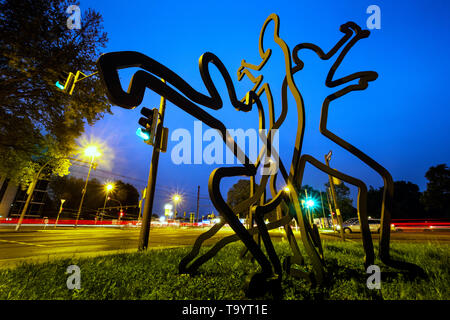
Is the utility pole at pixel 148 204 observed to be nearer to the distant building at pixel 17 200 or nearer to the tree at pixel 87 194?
the distant building at pixel 17 200

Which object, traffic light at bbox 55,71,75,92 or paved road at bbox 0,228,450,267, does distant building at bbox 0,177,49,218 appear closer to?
paved road at bbox 0,228,450,267

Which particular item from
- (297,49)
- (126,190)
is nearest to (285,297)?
(297,49)

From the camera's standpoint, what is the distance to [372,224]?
65.2ft

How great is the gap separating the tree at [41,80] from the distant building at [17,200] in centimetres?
3294

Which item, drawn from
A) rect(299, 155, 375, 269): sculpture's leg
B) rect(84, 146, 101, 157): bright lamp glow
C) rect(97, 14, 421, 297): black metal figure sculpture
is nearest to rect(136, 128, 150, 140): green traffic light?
rect(97, 14, 421, 297): black metal figure sculpture

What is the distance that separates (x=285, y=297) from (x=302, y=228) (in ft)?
2.90

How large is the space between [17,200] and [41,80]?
157 feet

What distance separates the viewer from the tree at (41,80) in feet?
23.2

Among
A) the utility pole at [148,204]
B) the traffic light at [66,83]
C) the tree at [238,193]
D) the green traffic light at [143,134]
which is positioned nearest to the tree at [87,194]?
the tree at [238,193]

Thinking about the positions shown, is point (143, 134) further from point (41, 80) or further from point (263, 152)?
point (41, 80)

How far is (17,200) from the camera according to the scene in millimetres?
40250

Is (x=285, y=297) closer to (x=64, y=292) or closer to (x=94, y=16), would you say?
(x=64, y=292)

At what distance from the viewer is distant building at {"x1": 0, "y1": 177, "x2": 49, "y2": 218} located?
113ft

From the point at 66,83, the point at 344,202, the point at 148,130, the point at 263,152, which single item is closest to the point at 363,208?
the point at 263,152
